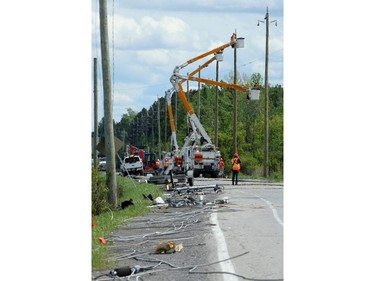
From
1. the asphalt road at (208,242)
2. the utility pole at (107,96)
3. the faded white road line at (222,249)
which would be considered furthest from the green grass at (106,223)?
the faded white road line at (222,249)

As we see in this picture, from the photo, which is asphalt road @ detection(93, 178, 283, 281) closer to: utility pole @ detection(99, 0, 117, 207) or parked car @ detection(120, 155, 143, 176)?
utility pole @ detection(99, 0, 117, 207)

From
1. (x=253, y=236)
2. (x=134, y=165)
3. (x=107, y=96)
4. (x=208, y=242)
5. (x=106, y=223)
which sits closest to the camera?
(x=208, y=242)

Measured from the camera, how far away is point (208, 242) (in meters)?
12.8

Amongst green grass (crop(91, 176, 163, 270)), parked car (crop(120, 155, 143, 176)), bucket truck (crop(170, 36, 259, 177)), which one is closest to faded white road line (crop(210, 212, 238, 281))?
green grass (crop(91, 176, 163, 270))

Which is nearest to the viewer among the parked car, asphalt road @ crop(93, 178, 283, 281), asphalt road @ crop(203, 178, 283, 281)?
asphalt road @ crop(93, 178, 283, 281)

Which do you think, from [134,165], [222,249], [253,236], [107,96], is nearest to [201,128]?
[107,96]

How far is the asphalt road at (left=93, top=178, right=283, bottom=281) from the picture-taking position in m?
10.1

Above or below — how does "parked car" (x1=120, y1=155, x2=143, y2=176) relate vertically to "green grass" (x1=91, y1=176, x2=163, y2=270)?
below

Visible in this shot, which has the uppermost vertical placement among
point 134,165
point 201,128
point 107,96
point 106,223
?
point 107,96

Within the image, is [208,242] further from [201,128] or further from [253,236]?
[201,128]

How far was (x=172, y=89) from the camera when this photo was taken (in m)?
35.0
